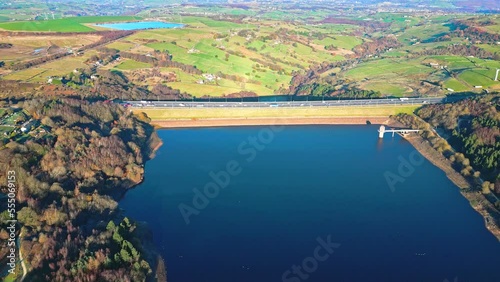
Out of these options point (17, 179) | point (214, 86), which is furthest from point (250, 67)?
point (17, 179)

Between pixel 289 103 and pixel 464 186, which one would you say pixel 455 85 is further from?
pixel 464 186

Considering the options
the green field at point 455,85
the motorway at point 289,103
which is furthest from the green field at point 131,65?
the green field at point 455,85

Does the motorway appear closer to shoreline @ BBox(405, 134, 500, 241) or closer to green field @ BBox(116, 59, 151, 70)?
shoreline @ BBox(405, 134, 500, 241)

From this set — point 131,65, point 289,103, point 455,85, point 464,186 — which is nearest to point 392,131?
point 464,186

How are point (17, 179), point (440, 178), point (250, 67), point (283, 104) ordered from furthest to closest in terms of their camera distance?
1. point (250, 67)
2. point (283, 104)
3. point (440, 178)
4. point (17, 179)

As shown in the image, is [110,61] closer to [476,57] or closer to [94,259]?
[94,259]

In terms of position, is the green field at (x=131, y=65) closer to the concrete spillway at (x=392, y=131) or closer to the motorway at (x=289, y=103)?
the motorway at (x=289, y=103)

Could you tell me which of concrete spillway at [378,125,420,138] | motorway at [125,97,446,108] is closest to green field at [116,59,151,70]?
motorway at [125,97,446,108]
